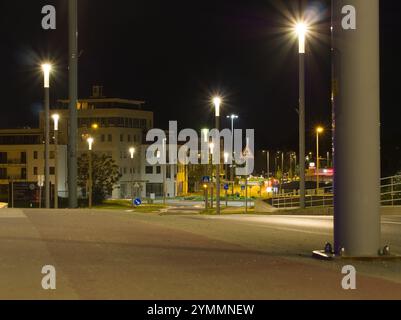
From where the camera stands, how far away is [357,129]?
11.3 meters

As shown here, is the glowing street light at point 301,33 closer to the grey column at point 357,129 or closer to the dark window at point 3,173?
the grey column at point 357,129

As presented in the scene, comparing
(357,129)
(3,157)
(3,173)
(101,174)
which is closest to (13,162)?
(3,157)

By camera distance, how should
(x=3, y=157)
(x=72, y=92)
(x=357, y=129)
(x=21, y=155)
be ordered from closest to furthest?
(x=357, y=129) < (x=72, y=92) < (x=21, y=155) < (x=3, y=157)

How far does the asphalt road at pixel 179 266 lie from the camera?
8.48m

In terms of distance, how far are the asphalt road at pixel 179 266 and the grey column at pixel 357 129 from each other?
56 centimetres

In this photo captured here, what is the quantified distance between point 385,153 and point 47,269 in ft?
255

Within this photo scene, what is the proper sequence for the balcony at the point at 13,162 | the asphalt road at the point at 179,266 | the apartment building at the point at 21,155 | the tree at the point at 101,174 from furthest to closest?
the balcony at the point at 13,162 → the apartment building at the point at 21,155 → the tree at the point at 101,174 → the asphalt road at the point at 179,266

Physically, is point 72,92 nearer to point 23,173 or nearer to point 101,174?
point 101,174

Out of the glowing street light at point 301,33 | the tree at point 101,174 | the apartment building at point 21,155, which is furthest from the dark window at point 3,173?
the glowing street light at point 301,33

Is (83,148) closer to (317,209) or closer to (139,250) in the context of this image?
(317,209)

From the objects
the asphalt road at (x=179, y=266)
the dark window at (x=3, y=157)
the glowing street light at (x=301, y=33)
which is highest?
the glowing street light at (x=301, y=33)

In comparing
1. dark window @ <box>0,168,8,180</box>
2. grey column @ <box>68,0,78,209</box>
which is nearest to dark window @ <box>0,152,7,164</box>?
dark window @ <box>0,168,8,180</box>

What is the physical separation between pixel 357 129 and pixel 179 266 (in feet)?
11.3

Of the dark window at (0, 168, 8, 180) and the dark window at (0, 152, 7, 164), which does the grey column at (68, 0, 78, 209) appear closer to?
the dark window at (0, 168, 8, 180)
